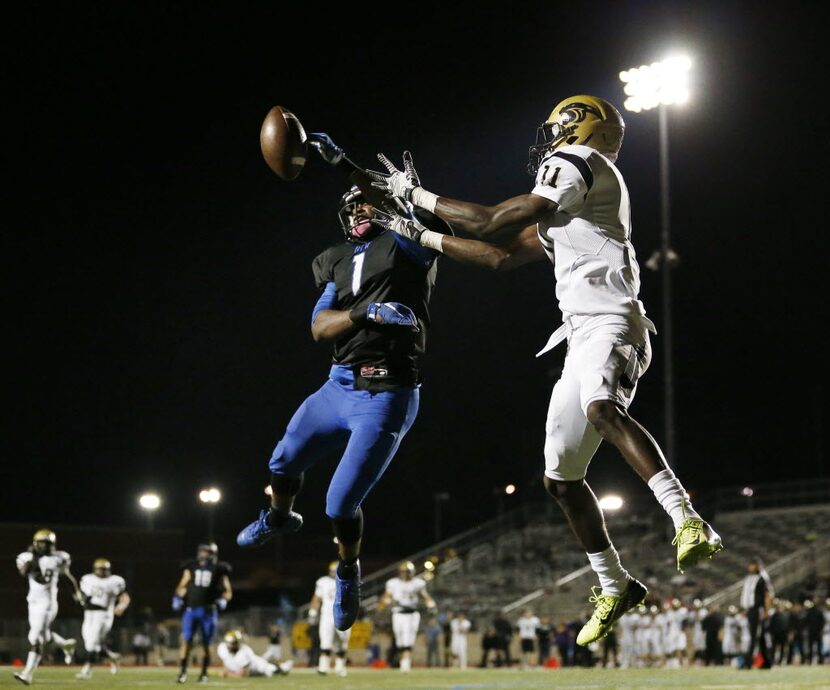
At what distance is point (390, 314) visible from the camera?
645 cm

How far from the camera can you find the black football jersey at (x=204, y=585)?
15.9 metres

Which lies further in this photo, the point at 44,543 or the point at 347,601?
the point at 44,543

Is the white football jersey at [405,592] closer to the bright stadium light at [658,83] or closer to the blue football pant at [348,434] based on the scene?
the bright stadium light at [658,83]

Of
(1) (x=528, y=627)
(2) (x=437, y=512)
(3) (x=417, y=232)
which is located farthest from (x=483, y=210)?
(2) (x=437, y=512)

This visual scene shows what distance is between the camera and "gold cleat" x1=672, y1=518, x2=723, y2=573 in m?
5.10

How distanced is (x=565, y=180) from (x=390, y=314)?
137cm

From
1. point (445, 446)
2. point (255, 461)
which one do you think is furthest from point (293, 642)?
point (445, 446)

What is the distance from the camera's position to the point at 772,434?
172ft

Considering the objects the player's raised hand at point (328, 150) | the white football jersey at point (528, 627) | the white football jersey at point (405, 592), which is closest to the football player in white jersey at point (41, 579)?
the white football jersey at point (405, 592)

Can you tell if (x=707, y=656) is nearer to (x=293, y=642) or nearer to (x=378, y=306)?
(x=293, y=642)

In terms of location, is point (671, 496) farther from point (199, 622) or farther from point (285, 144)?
point (199, 622)

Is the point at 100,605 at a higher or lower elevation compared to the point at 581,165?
lower

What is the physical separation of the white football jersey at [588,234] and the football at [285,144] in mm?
1421

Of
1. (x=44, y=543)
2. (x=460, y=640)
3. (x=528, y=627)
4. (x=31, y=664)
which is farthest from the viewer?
(x=460, y=640)
